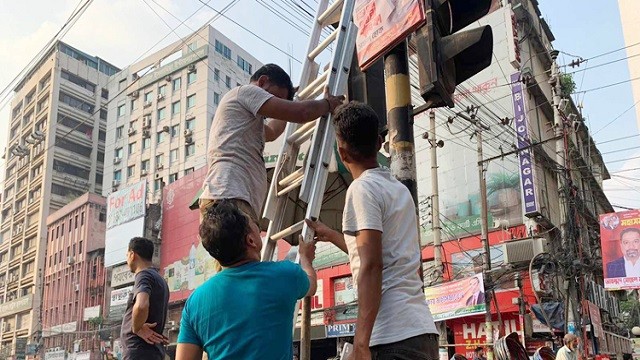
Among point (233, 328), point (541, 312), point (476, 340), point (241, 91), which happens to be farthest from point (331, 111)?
point (476, 340)

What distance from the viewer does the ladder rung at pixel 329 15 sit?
386 centimetres

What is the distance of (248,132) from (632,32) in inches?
800

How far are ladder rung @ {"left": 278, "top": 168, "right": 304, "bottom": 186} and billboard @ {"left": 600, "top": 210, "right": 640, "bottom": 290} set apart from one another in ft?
54.9

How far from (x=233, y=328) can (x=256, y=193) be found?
3.69ft

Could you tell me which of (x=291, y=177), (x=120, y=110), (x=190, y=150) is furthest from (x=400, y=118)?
(x=120, y=110)

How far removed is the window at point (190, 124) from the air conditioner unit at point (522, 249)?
3334 centimetres

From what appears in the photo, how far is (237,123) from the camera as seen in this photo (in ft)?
10.9

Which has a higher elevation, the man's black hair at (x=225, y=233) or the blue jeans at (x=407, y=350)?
the man's black hair at (x=225, y=233)

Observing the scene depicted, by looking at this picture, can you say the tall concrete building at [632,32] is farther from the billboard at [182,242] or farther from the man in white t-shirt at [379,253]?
the billboard at [182,242]

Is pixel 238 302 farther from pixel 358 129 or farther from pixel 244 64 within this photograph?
pixel 244 64

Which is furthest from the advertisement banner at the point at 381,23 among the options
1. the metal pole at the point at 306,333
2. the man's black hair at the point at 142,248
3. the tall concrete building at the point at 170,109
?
the tall concrete building at the point at 170,109

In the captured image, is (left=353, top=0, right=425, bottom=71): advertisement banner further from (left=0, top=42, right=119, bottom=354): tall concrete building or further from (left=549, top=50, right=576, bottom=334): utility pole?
(left=0, top=42, right=119, bottom=354): tall concrete building

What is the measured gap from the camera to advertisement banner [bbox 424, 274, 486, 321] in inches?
699

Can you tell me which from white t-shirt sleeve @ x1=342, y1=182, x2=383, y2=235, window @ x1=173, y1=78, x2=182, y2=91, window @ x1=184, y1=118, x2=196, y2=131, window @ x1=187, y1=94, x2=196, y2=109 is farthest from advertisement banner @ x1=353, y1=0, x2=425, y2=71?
window @ x1=173, y1=78, x2=182, y2=91
